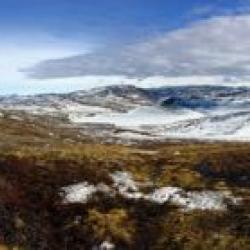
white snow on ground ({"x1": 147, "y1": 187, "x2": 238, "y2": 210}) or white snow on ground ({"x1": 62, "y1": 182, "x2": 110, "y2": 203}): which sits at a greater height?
white snow on ground ({"x1": 62, "y1": 182, "x2": 110, "y2": 203})

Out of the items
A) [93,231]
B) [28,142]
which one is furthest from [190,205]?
[28,142]

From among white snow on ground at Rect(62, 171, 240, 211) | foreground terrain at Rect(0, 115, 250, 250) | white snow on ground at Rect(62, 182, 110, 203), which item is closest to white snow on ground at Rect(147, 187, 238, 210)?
white snow on ground at Rect(62, 171, 240, 211)

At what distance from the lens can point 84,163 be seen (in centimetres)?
10862

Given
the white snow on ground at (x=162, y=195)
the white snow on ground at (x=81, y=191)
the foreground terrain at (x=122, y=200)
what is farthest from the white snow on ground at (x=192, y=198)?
the white snow on ground at (x=81, y=191)

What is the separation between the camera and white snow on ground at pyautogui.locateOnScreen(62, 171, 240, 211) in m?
94.9

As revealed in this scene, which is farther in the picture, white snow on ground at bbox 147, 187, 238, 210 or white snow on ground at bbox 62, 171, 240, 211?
white snow on ground at bbox 62, 171, 240, 211

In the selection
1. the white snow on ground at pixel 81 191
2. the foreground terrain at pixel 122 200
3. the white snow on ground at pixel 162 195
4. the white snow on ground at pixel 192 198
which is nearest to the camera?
the foreground terrain at pixel 122 200

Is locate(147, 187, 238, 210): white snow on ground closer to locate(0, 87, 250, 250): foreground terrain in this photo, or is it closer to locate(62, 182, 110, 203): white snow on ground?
locate(0, 87, 250, 250): foreground terrain

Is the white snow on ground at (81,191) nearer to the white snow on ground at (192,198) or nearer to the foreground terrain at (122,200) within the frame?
the foreground terrain at (122,200)

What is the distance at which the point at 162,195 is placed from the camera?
98.0m

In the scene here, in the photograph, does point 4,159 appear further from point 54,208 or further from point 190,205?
point 190,205

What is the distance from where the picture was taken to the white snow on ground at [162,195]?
94875mm

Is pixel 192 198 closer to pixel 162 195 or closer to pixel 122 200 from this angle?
pixel 162 195

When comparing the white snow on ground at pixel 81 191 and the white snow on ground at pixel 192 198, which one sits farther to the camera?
the white snow on ground at pixel 81 191
